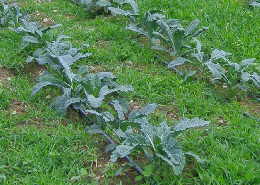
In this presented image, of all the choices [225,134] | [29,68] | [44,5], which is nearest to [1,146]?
[29,68]

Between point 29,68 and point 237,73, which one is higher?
point 237,73

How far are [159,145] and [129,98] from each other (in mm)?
1019

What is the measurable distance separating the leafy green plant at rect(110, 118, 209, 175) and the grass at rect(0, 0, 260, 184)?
15 centimetres

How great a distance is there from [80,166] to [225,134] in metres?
1.14

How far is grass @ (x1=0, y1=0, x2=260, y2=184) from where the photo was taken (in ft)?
7.83

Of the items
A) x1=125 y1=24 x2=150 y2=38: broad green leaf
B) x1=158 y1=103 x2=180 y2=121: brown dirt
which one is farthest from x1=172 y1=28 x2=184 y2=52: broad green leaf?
x1=158 y1=103 x2=180 y2=121: brown dirt

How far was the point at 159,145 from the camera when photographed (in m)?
2.27

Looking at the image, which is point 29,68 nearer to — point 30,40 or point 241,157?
point 30,40

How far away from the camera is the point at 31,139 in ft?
8.67

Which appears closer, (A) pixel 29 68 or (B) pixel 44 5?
(A) pixel 29 68

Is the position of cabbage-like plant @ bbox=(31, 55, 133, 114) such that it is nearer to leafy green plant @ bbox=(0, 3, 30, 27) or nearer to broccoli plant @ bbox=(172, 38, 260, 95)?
broccoli plant @ bbox=(172, 38, 260, 95)

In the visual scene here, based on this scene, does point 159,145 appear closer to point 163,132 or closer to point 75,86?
point 163,132

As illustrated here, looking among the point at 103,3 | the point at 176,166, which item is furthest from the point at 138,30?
the point at 176,166

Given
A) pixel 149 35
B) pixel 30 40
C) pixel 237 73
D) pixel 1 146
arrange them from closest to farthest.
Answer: pixel 1 146 → pixel 237 73 → pixel 30 40 → pixel 149 35
